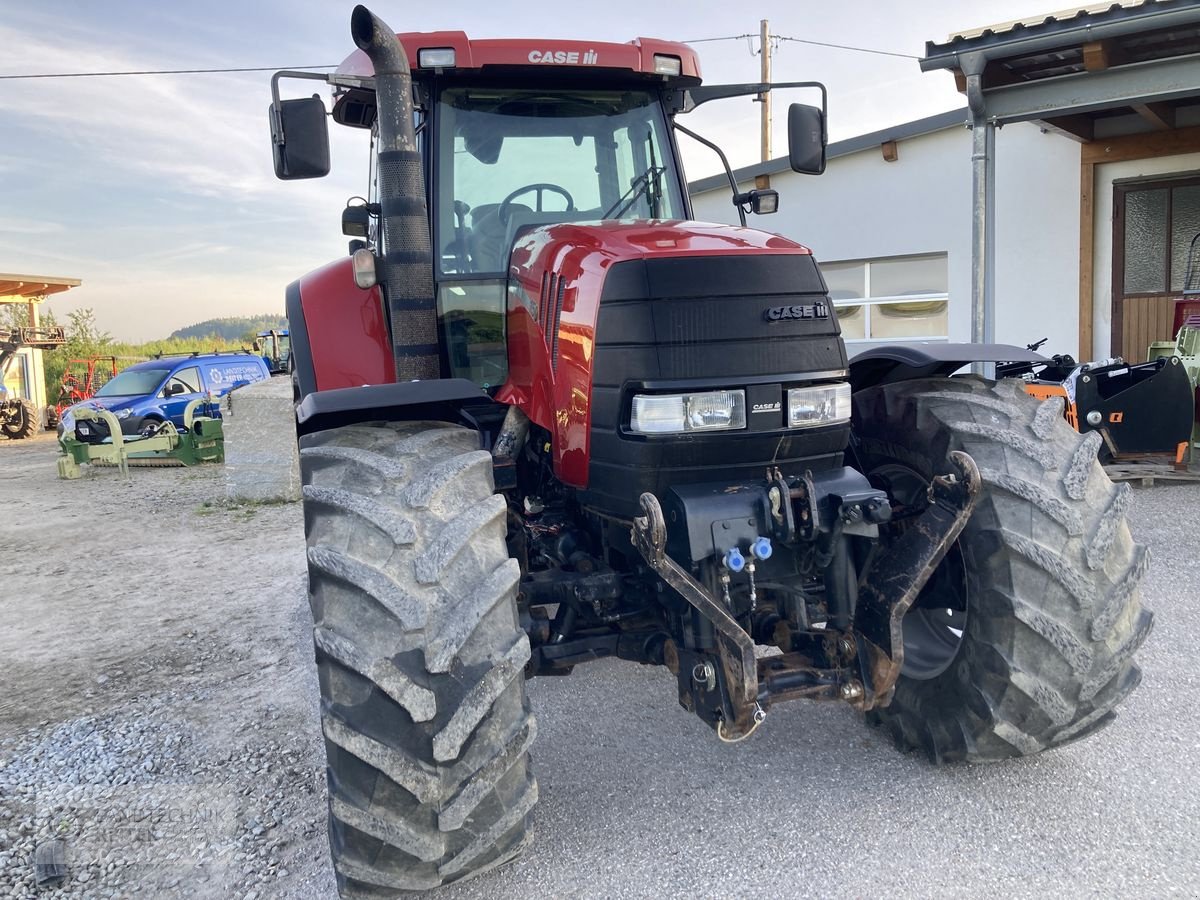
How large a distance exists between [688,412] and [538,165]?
5.16 feet

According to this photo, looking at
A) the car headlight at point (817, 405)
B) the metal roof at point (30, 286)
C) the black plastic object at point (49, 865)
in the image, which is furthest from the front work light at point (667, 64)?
the metal roof at point (30, 286)

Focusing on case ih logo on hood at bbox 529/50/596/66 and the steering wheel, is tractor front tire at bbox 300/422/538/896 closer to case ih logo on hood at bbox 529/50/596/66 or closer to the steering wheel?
the steering wheel

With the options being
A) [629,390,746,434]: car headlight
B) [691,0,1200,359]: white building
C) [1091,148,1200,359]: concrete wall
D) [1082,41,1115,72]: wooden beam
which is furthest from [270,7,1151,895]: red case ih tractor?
[1091,148,1200,359]: concrete wall

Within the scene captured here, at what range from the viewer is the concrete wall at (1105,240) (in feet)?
32.3

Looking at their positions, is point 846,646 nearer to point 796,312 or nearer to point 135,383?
point 796,312

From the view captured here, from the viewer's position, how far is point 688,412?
264 centimetres

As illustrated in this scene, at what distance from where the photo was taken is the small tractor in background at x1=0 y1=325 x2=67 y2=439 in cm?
2014

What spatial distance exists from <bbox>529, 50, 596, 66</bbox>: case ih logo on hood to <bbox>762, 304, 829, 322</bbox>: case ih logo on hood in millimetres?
1456

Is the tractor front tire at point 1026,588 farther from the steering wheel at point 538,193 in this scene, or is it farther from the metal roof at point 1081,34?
the metal roof at point 1081,34

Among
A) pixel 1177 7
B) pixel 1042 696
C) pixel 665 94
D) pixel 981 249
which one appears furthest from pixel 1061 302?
pixel 1042 696

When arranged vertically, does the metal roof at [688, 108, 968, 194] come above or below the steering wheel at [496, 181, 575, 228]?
above

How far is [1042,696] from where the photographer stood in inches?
108

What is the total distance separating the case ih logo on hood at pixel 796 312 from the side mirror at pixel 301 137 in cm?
165

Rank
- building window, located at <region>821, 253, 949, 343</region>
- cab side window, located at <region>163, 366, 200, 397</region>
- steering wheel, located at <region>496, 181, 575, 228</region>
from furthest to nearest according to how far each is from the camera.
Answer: cab side window, located at <region>163, 366, 200, 397</region> → building window, located at <region>821, 253, 949, 343</region> → steering wheel, located at <region>496, 181, 575, 228</region>
